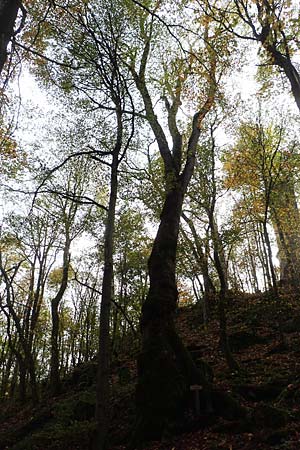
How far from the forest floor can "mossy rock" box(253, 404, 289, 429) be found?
0.01 meters

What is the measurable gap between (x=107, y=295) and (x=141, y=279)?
12800mm

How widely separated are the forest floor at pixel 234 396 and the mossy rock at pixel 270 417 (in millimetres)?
14

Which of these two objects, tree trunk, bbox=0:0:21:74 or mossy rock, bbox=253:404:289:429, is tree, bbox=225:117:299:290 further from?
tree trunk, bbox=0:0:21:74

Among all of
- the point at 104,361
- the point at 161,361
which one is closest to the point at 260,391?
the point at 161,361

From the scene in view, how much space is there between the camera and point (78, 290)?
27.1 metres

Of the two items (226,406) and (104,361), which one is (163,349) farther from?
(226,406)

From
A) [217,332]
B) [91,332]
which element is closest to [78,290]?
[91,332]

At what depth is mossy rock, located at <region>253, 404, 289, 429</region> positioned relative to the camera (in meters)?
4.97

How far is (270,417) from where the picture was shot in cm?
509

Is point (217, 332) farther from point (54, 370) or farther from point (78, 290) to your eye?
point (78, 290)

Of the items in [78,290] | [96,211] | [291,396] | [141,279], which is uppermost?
[96,211]

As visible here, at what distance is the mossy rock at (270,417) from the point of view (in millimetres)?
4969

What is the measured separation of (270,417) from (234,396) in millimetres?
1568

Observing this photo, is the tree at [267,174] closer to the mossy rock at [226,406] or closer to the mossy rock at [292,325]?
the mossy rock at [292,325]
